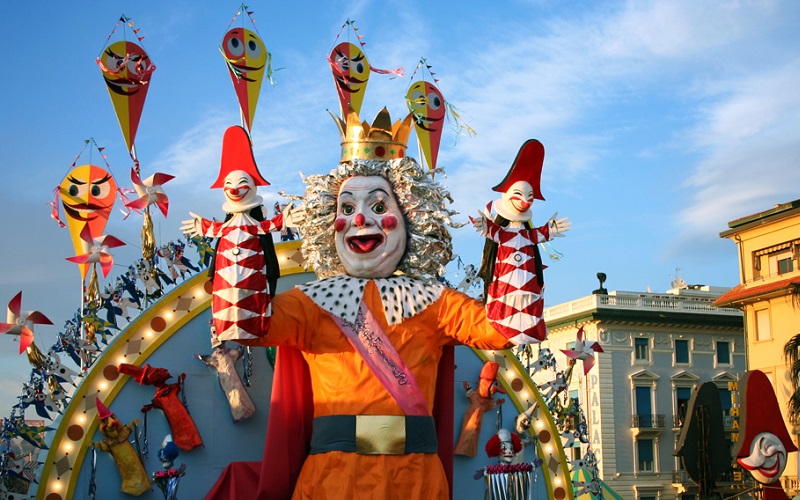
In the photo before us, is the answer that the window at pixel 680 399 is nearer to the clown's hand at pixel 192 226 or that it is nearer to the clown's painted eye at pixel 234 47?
the clown's painted eye at pixel 234 47

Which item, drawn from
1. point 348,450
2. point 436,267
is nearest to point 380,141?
point 436,267

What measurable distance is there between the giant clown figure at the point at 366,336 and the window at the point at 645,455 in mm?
23974

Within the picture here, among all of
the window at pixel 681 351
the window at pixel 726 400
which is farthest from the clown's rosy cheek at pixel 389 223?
the window at pixel 681 351

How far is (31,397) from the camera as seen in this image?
341 inches

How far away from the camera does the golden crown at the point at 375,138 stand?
8.38 meters

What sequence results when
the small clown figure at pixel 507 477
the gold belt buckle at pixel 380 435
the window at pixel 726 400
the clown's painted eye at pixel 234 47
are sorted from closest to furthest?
the gold belt buckle at pixel 380 435 < the small clown figure at pixel 507 477 < the clown's painted eye at pixel 234 47 < the window at pixel 726 400

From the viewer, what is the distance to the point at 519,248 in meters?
7.39

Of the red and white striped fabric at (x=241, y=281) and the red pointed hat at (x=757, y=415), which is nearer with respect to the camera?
the red and white striped fabric at (x=241, y=281)

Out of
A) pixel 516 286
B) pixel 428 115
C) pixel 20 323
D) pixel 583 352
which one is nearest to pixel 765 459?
pixel 583 352

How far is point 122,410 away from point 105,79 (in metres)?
3.31

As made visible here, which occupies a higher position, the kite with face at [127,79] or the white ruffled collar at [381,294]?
the kite with face at [127,79]

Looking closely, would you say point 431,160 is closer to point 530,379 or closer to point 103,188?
point 530,379

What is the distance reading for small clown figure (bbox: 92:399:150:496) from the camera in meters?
8.66

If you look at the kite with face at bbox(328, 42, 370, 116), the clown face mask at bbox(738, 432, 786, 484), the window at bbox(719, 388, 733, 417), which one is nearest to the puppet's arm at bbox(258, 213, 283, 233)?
the kite with face at bbox(328, 42, 370, 116)
